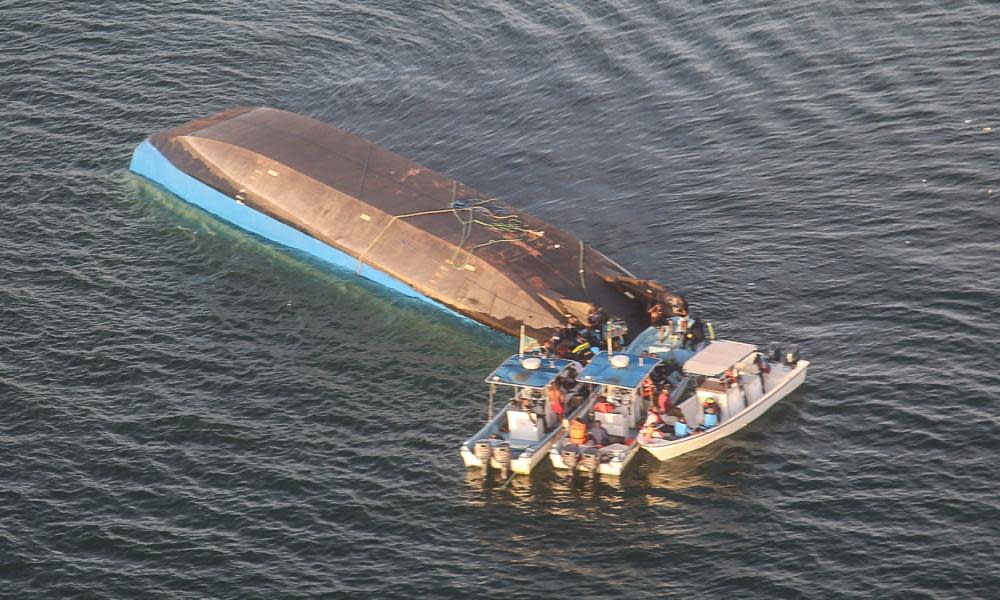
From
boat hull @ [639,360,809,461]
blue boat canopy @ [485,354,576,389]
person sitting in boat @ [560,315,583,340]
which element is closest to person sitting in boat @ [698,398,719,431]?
boat hull @ [639,360,809,461]

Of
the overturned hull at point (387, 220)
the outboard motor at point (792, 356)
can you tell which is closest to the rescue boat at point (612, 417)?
the outboard motor at point (792, 356)

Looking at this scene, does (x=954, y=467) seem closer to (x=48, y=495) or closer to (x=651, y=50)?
(x=48, y=495)

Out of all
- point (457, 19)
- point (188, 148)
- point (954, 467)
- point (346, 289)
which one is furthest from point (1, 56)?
point (954, 467)

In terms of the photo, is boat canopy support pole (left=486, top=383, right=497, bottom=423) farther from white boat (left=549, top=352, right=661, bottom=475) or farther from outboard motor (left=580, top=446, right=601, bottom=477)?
outboard motor (left=580, top=446, right=601, bottom=477)

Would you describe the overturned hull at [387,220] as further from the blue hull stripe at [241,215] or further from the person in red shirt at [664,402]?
the person in red shirt at [664,402]

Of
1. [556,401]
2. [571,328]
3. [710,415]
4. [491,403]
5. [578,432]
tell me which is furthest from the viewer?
[571,328]

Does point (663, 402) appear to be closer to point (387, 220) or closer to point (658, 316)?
point (658, 316)

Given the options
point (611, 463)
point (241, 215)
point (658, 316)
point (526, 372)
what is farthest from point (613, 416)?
point (241, 215)

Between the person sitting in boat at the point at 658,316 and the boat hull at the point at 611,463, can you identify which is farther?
the person sitting in boat at the point at 658,316
